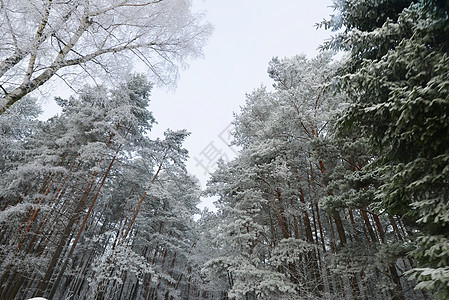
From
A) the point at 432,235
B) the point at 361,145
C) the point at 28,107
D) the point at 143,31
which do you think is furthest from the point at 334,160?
the point at 28,107

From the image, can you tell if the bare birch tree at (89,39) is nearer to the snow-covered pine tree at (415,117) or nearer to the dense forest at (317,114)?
the dense forest at (317,114)

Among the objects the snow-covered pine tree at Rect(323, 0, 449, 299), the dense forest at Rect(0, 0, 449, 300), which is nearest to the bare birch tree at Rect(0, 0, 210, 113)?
the dense forest at Rect(0, 0, 449, 300)

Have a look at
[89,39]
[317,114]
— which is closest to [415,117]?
[89,39]

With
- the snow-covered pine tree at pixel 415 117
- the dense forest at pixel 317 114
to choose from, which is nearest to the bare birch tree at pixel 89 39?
the dense forest at pixel 317 114

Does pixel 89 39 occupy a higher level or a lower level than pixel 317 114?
lower

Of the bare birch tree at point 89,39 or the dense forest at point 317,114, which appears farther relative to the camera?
the dense forest at point 317,114

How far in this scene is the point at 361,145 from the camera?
21.4 feet

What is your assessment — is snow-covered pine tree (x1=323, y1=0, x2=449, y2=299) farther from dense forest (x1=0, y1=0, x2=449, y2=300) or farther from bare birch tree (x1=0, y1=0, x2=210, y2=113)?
bare birch tree (x1=0, y1=0, x2=210, y2=113)

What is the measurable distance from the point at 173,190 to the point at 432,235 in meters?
16.1

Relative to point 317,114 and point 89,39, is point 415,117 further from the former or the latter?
point 317,114

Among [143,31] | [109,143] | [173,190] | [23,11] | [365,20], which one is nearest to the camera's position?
[23,11]

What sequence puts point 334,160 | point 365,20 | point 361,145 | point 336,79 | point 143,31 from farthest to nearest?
point 334,160, point 361,145, point 365,20, point 336,79, point 143,31

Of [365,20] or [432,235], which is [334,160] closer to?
[365,20]

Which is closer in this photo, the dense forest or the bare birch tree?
the bare birch tree
